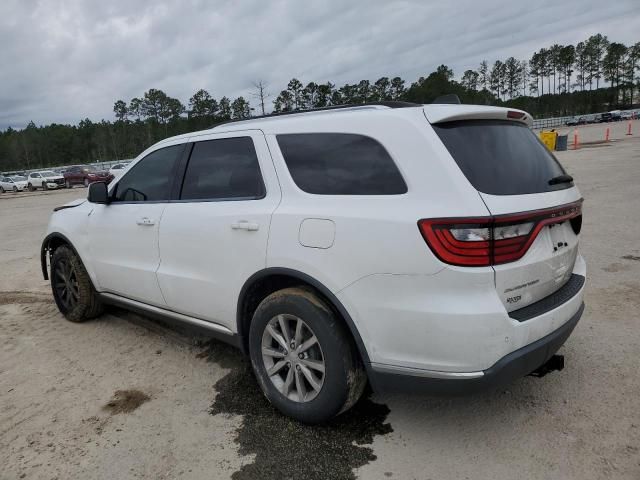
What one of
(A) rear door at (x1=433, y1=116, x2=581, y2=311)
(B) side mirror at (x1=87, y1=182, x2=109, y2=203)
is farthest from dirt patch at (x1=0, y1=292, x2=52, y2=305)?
(A) rear door at (x1=433, y1=116, x2=581, y2=311)

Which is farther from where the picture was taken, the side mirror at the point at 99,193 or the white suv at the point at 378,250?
the side mirror at the point at 99,193

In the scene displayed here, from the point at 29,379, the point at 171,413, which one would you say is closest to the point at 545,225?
the point at 171,413

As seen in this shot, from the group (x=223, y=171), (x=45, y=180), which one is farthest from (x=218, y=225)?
(x=45, y=180)

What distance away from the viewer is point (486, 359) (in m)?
2.25

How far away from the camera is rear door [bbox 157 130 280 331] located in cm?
298

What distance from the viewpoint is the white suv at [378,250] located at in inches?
88.6

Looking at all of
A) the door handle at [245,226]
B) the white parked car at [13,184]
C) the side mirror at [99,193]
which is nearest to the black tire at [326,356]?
the door handle at [245,226]

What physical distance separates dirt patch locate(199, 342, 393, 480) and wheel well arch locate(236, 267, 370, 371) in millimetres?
376

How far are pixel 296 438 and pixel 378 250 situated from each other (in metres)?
1.24

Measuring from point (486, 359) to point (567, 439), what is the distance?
2.83 ft

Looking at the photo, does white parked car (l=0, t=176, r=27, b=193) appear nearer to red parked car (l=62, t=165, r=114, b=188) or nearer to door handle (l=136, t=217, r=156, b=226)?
red parked car (l=62, t=165, r=114, b=188)

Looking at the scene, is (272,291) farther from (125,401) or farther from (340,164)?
(125,401)

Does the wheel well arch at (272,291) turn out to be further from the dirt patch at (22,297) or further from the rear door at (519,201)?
the dirt patch at (22,297)

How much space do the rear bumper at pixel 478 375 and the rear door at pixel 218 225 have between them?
1.00 meters
